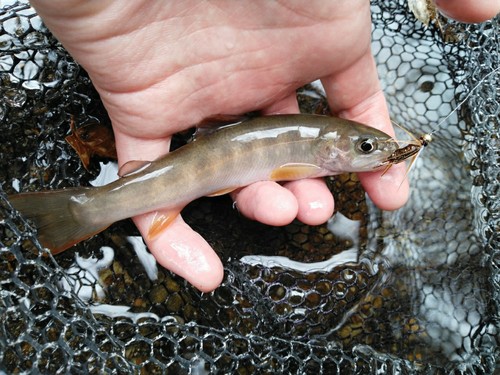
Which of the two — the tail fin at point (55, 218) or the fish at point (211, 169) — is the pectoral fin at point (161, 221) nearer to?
the fish at point (211, 169)

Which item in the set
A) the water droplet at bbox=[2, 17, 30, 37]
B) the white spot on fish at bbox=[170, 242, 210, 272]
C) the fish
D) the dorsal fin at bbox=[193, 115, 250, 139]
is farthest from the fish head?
the water droplet at bbox=[2, 17, 30, 37]

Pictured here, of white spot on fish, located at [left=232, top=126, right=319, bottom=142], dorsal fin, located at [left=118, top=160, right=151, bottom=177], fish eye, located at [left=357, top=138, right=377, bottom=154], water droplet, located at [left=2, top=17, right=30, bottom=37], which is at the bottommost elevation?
fish eye, located at [left=357, top=138, right=377, bottom=154]

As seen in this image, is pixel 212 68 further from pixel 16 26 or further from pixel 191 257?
→ pixel 16 26

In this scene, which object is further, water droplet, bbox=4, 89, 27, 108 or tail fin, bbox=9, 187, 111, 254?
water droplet, bbox=4, 89, 27, 108

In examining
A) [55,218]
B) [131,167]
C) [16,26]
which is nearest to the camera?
[55,218]

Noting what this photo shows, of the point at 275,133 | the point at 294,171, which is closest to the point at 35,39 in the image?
the point at 275,133

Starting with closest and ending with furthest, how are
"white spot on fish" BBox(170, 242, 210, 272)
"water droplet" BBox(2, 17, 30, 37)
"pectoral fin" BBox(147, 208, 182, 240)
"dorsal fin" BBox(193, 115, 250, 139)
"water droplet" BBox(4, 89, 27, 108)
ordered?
1. "white spot on fish" BBox(170, 242, 210, 272)
2. "pectoral fin" BBox(147, 208, 182, 240)
3. "dorsal fin" BBox(193, 115, 250, 139)
4. "water droplet" BBox(4, 89, 27, 108)
5. "water droplet" BBox(2, 17, 30, 37)

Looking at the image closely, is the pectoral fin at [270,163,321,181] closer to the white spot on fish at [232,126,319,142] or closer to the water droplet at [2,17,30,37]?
the white spot on fish at [232,126,319,142]
